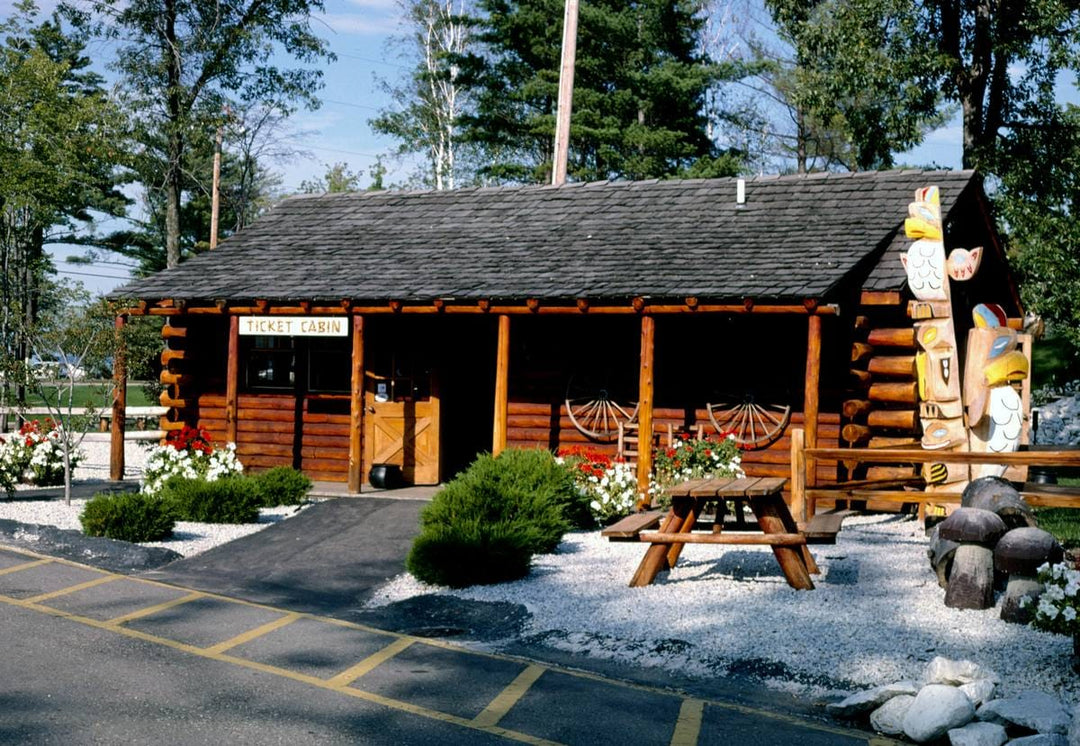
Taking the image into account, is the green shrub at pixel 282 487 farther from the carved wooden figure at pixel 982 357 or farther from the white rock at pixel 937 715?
the white rock at pixel 937 715

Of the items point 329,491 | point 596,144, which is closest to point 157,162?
point 596,144

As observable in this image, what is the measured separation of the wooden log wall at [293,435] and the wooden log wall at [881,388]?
783 centimetres

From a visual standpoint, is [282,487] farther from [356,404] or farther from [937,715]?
[937,715]

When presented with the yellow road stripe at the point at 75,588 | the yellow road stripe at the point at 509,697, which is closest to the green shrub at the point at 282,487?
the yellow road stripe at the point at 75,588

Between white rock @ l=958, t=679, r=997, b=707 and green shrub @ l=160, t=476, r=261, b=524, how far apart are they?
368 inches

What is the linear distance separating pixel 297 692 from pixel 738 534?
14.4 feet

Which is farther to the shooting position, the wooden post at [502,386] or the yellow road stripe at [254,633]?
the wooden post at [502,386]

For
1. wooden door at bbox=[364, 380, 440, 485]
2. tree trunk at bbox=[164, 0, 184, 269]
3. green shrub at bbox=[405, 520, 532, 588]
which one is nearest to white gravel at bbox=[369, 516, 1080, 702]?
green shrub at bbox=[405, 520, 532, 588]

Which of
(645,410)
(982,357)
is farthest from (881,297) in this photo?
(645,410)

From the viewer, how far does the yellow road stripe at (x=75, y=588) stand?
9.59 metres

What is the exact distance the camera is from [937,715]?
634 centimetres

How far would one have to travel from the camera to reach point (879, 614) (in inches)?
351

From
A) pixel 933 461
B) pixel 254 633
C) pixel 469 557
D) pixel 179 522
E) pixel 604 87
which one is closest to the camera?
pixel 254 633

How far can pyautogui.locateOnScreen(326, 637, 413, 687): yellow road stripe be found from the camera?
736 cm
